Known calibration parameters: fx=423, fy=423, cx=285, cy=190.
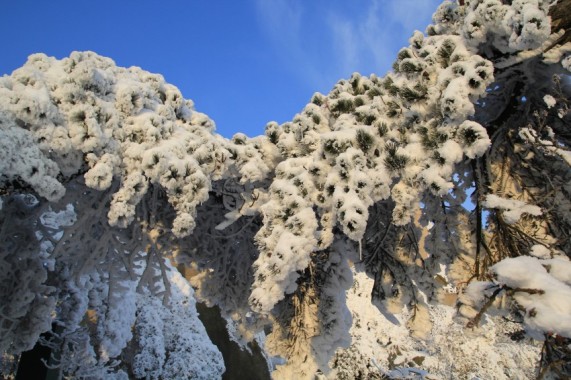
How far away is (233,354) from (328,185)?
15909 millimetres

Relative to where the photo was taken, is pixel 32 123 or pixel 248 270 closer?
pixel 32 123

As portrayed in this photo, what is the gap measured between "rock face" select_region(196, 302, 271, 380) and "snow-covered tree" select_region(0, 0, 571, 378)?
12.5 meters

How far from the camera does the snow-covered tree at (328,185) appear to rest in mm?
3736

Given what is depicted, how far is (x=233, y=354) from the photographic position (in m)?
18.0

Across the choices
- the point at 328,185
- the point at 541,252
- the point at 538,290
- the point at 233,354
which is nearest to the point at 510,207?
the point at 541,252

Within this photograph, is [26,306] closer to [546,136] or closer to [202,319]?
[546,136]

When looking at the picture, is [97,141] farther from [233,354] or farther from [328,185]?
[233,354]

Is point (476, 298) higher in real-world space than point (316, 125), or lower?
lower

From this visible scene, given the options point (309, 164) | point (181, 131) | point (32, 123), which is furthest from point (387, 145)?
point (32, 123)

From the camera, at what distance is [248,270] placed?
240 inches

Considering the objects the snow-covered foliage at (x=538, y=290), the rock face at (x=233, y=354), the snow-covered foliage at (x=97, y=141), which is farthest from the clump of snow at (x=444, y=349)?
the snow-covered foliage at (x=538, y=290)

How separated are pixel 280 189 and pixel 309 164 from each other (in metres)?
0.39

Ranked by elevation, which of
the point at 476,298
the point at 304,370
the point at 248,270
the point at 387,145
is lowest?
the point at 304,370

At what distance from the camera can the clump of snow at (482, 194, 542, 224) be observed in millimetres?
3944
